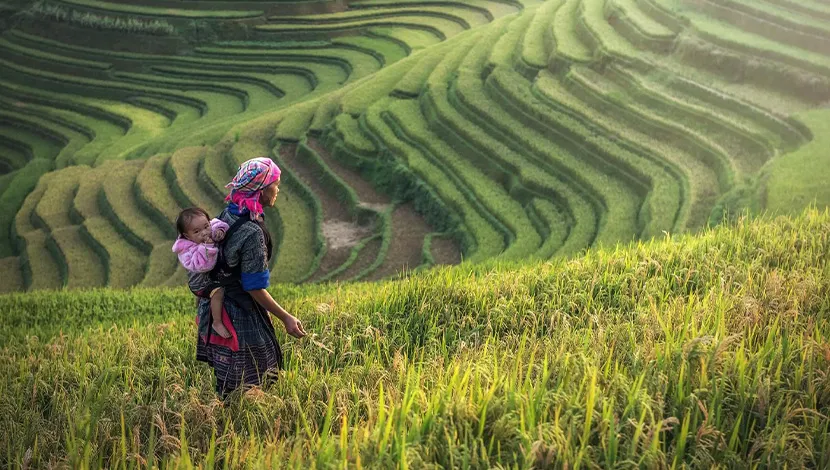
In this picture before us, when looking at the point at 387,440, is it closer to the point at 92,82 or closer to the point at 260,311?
the point at 260,311

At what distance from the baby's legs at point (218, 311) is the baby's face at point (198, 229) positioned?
13.3 inches

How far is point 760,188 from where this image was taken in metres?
12.2

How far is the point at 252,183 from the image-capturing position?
427 centimetres

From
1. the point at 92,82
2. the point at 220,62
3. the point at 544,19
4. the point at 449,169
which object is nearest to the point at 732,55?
the point at 449,169

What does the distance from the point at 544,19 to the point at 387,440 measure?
22978 mm

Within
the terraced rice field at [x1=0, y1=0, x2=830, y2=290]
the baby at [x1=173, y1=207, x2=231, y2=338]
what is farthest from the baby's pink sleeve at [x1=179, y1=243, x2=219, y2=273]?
the terraced rice field at [x1=0, y1=0, x2=830, y2=290]

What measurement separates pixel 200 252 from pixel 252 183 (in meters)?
0.47

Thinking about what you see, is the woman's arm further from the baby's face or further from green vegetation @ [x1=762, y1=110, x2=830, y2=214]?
green vegetation @ [x1=762, y1=110, x2=830, y2=214]

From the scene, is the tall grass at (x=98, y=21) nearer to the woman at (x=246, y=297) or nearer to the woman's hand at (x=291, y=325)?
the woman at (x=246, y=297)

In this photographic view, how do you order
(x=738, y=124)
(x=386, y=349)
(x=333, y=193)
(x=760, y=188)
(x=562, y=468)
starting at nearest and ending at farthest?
(x=562, y=468)
(x=386, y=349)
(x=760, y=188)
(x=738, y=124)
(x=333, y=193)

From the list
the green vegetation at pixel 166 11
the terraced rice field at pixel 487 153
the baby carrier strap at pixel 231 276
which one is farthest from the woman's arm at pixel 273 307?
the green vegetation at pixel 166 11

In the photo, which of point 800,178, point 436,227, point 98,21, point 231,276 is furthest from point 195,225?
point 98,21

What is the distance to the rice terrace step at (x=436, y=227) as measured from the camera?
3332 millimetres

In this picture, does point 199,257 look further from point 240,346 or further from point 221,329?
point 240,346
